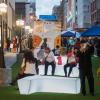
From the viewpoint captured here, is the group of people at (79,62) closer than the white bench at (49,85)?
Yes

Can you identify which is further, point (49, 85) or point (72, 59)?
point (72, 59)

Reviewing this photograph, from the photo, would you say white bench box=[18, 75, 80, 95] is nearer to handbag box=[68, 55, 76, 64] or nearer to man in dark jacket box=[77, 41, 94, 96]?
man in dark jacket box=[77, 41, 94, 96]

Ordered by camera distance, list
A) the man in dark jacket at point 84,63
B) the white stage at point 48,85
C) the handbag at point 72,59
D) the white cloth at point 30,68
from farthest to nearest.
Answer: the handbag at point 72,59
the white cloth at point 30,68
the white stage at point 48,85
the man in dark jacket at point 84,63

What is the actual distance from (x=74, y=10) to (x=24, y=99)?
152m

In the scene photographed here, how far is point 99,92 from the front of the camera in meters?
16.2

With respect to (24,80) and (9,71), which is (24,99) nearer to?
(24,80)

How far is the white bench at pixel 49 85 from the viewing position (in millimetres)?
15500

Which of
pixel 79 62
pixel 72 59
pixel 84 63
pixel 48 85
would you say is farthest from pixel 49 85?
pixel 72 59

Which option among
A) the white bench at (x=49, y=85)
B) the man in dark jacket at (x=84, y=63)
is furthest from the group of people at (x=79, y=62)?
the white bench at (x=49, y=85)

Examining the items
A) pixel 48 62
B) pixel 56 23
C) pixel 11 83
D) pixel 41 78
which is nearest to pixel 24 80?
pixel 41 78

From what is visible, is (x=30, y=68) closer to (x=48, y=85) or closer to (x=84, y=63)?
(x=48, y=85)

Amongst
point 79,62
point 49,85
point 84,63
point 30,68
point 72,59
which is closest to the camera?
point 84,63

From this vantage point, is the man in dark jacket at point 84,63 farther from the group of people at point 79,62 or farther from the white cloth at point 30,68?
the white cloth at point 30,68

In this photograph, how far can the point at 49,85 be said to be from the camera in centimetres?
1584
